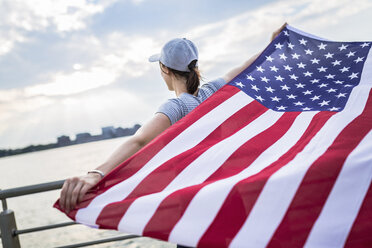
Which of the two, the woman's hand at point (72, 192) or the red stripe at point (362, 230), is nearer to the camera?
the red stripe at point (362, 230)

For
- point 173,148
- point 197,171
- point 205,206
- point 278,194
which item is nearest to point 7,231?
point 173,148

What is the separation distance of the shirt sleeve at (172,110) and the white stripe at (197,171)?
0.26m

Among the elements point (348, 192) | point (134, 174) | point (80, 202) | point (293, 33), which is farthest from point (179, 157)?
point (293, 33)

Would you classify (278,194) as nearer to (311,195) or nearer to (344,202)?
(311,195)

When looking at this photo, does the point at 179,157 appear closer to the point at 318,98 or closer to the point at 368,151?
the point at 368,151

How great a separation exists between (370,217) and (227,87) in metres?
1.11

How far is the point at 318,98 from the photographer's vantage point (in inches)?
84.3

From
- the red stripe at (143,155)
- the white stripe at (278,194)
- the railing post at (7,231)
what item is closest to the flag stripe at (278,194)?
the white stripe at (278,194)

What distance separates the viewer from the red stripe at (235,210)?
131cm

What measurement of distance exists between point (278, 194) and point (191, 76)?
0.87 metres

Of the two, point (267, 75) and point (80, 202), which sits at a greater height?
point (267, 75)

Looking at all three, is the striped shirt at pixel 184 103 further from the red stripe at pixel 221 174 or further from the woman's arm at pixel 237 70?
the red stripe at pixel 221 174

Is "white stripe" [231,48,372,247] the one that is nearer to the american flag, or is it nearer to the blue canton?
the american flag

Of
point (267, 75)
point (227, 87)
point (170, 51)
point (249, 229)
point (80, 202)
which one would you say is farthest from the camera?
point (267, 75)
